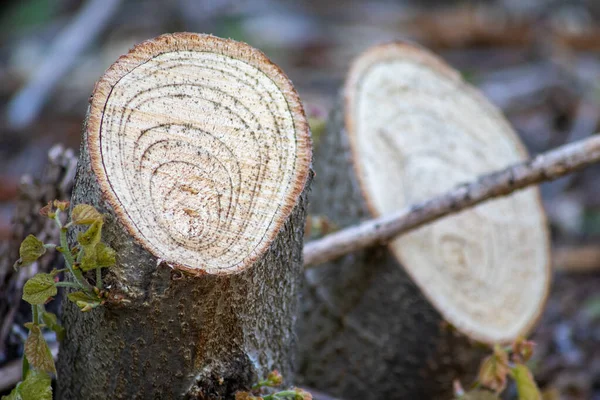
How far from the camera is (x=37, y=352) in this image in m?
1.24

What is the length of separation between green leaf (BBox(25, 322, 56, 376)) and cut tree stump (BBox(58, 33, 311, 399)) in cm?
7

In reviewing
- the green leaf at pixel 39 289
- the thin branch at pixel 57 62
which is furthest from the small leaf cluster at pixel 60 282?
the thin branch at pixel 57 62

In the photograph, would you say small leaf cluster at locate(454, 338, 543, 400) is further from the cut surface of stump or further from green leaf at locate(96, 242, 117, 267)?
green leaf at locate(96, 242, 117, 267)

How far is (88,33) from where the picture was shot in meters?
4.93

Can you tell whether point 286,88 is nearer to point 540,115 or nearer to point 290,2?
point 540,115

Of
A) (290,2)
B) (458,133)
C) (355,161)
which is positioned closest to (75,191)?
(355,161)

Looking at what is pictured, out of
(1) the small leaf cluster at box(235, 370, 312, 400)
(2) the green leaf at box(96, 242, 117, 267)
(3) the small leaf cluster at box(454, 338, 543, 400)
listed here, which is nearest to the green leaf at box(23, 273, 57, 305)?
(2) the green leaf at box(96, 242, 117, 267)

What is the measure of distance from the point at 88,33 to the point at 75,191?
4.01 meters

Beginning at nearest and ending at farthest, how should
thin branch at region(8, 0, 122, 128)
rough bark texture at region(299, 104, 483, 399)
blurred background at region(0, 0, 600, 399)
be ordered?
rough bark texture at region(299, 104, 483, 399) → blurred background at region(0, 0, 600, 399) → thin branch at region(8, 0, 122, 128)

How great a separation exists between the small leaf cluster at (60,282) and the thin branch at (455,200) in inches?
28.8

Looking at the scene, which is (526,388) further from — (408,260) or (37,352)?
(37,352)

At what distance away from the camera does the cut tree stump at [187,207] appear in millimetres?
1175

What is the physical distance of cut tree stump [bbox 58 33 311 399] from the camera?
117 centimetres

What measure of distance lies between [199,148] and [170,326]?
325 millimetres
